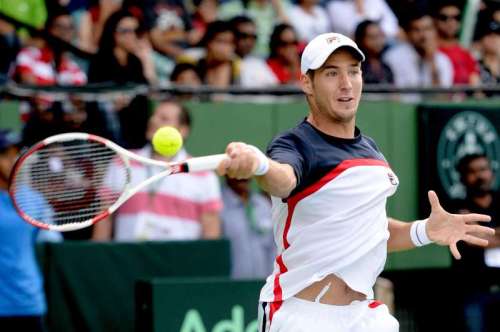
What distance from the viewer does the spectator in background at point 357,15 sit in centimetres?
1229

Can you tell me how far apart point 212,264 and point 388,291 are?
4.87 ft

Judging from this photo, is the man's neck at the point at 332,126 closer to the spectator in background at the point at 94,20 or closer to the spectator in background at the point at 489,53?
the spectator in background at the point at 94,20

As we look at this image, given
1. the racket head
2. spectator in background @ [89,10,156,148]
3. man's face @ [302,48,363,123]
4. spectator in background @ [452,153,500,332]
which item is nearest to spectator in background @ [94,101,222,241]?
spectator in background @ [89,10,156,148]

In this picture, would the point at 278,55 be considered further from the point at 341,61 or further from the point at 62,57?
the point at 341,61

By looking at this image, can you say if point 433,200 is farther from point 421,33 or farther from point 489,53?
point 489,53

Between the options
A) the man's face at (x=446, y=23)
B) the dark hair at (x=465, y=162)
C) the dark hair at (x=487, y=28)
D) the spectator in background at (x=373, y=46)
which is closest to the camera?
the dark hair at (x=465, y=162)

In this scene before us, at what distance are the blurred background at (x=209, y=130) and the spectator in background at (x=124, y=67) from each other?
0.01 m

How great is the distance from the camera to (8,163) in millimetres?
8070

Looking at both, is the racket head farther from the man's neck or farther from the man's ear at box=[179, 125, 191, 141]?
the man's neck

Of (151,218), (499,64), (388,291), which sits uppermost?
(499,64)

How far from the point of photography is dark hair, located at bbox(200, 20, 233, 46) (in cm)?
1065

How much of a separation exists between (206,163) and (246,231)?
15.9 feet

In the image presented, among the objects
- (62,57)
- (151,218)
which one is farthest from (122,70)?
(151,218)

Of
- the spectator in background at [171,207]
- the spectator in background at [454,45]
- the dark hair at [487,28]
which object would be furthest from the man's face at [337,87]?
the dark hair at [487,28]
